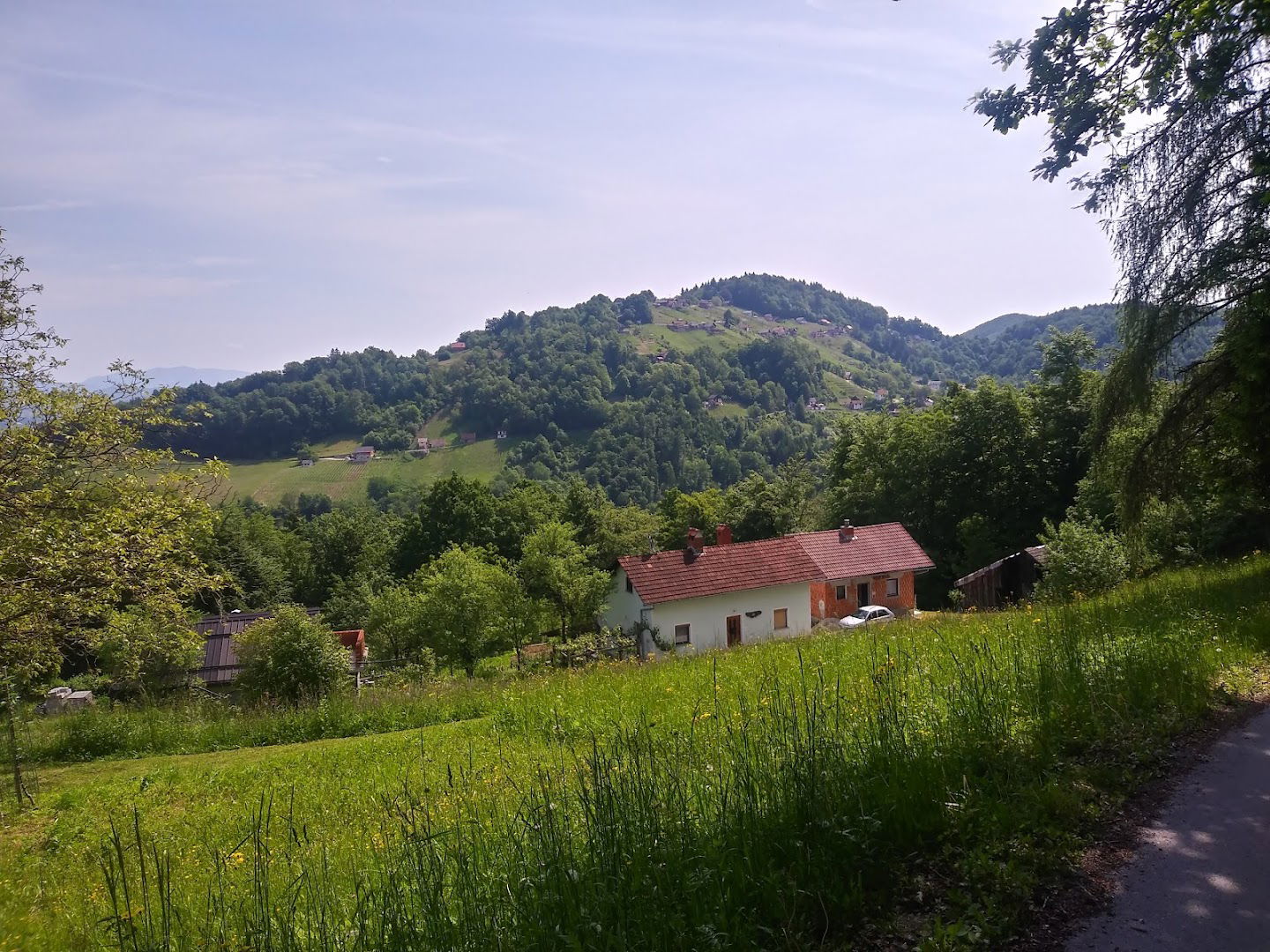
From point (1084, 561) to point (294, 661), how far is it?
19746mm

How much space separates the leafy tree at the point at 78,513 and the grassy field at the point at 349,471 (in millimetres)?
128210

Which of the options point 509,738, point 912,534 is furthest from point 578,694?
point 912,534

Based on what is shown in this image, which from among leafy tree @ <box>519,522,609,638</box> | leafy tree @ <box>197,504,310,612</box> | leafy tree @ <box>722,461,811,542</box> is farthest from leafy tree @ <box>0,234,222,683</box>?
leafy tree @ <box>722,461,811,542</box>

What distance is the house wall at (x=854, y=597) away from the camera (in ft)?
134

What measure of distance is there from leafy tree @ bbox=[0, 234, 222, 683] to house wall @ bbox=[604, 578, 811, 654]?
903 inches

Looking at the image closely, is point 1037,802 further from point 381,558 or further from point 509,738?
point 381,558

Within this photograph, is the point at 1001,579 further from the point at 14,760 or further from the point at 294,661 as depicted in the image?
the point at 14,760

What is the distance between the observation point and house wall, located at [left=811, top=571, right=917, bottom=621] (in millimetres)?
40781

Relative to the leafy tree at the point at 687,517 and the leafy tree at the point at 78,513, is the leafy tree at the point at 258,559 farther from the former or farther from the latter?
the leafy tree at the point at 78,513

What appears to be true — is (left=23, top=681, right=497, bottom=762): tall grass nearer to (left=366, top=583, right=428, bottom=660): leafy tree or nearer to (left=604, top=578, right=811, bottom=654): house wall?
(left=604, top=578, right=811, bottom=654): house wall

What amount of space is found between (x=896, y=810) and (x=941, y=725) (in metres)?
1.31

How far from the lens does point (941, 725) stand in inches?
217

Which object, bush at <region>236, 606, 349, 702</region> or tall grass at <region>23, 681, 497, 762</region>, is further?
bush at <region>236, 606, 349, 702</region>

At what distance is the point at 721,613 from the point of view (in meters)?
36.2
